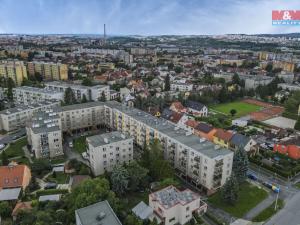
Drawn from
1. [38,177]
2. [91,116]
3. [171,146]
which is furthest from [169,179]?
A: [91,116]

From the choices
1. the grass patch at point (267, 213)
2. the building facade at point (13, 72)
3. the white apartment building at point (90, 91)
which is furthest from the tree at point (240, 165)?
the building facade at point (13, 72)

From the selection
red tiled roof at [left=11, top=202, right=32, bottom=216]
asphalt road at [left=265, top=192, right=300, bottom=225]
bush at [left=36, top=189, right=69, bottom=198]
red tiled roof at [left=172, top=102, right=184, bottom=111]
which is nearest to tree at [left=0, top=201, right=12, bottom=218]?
red tiled roof at [left=11, top=202, right=32, bottom=216]

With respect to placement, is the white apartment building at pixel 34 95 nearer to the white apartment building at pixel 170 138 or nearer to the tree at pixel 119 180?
the white apartment building at pixel 170 138

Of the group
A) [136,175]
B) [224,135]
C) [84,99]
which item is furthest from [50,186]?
[84,99]

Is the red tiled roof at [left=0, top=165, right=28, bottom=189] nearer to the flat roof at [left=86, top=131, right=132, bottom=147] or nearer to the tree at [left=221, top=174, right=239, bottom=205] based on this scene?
the flat roof at [left=86, top=131, right=132, bottom=147]

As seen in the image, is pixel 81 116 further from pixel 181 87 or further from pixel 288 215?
pixel 181 87

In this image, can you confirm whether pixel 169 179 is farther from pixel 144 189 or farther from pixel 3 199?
pixel 3 199
